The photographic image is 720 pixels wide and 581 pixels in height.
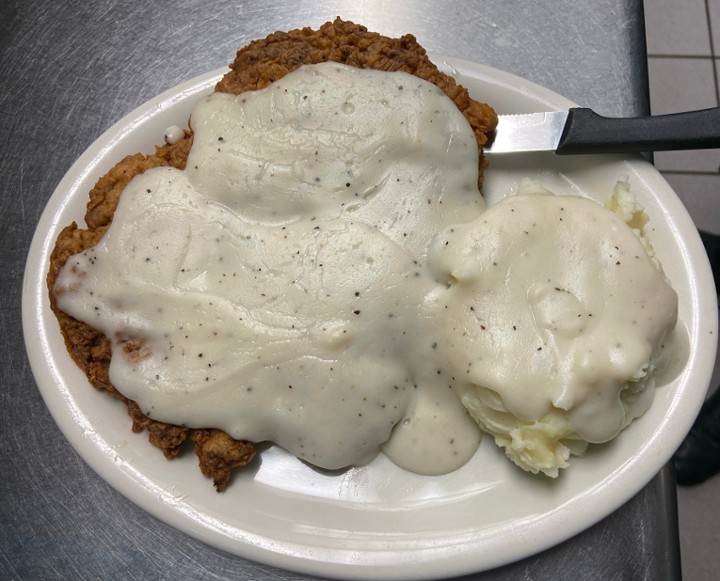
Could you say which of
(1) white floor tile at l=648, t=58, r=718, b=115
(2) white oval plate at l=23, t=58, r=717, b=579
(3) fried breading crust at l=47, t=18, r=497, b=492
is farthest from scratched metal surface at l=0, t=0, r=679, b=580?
(1) white floor tile at l=648, t=58, r=718, b=115

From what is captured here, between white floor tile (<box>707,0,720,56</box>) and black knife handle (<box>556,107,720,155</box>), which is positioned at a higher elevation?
black knife handle (<box>556,107,720,155</box>)

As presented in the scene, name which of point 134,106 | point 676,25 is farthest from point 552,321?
point 676,25

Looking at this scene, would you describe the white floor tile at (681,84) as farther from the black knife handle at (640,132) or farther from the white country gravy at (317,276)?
the white country gravy at (317,276)

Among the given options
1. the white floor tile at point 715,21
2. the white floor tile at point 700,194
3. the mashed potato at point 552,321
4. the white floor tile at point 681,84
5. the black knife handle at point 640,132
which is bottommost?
the white floor tile at point 700,194

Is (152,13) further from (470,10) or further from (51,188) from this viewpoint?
(470,10)

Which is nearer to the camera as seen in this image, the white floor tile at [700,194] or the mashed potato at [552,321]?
the mashed potato at [552,321]

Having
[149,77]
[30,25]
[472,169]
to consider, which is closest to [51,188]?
[149,77]

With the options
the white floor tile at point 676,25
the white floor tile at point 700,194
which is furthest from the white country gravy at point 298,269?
the white floor tile at point 676,25

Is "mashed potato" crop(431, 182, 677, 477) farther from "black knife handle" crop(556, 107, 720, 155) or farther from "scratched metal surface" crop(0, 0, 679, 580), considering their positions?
"scratched metal surface" crop(0, 0, 679, 580)
